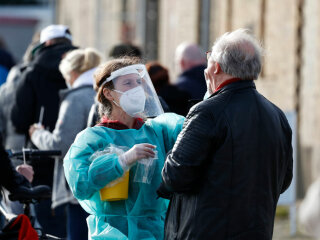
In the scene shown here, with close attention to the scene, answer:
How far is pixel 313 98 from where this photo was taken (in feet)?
46.8

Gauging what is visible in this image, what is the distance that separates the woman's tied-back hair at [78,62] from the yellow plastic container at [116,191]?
2.45m

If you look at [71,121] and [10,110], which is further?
[10,110]

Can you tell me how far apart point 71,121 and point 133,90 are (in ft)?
6.23

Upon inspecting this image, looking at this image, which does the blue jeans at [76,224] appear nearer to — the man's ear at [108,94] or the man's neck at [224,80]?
the man's ear at [108,94]

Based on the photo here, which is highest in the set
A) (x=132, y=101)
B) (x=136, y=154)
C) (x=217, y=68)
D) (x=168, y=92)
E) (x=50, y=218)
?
(x=217, y=68)

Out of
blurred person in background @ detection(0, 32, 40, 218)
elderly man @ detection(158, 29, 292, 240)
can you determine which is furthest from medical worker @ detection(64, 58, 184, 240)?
blurred person in background @ detection(0, 32, 40, 218)

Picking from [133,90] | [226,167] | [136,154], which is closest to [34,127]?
[133,90]

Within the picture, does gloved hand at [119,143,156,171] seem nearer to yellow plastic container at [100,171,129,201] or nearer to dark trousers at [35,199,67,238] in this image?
yellow plastic container at [100,171,129,201]

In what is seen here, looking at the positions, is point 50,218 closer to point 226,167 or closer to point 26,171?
point 26,171

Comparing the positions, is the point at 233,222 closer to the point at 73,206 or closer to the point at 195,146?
the point at 195,146

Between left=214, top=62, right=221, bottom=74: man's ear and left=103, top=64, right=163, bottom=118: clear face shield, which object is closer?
left=214, top=62, right=221, bottom=74: man's ear

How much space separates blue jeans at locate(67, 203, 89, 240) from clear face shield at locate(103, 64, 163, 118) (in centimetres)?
210

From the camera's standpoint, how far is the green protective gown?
5188mm

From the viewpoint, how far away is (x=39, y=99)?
26.1 feet
